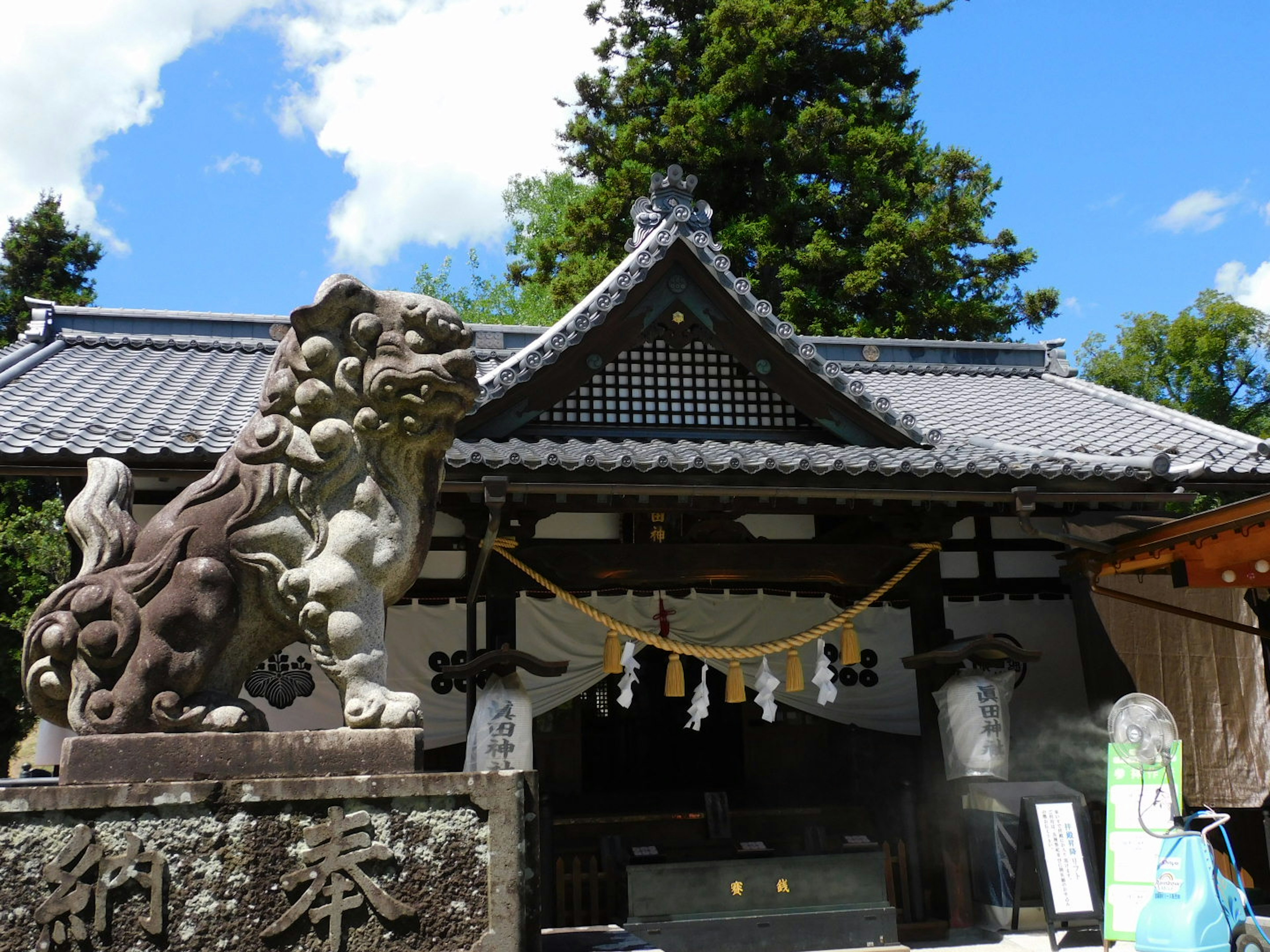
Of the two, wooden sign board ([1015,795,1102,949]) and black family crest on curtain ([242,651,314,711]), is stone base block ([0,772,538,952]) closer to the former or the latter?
black family crest on curtain ([242,651,314,711])

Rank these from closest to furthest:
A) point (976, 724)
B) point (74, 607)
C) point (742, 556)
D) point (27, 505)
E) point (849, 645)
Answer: point (74, 607)
point (976, 724)
point (742, 556)
point (849, 645)
point (27, 505)

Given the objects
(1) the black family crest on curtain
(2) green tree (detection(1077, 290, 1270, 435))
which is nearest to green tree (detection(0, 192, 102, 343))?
(1) the black family crest on curtain

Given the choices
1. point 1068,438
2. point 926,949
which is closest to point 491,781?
point 926,949

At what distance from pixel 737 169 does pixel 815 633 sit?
15.0 m

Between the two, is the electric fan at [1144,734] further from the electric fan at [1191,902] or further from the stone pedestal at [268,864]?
the stone pedestal at [268,864]

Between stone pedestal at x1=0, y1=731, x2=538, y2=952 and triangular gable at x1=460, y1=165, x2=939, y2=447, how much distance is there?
5016 mm

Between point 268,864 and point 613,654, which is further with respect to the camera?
point 613,654

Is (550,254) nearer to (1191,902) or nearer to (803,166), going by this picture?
(803,166)

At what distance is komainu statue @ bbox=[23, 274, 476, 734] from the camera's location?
11.2 ft

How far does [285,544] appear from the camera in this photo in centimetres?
358

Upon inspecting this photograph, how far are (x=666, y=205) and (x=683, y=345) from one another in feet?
4.06

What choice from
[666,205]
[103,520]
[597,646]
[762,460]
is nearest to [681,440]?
[762,460]

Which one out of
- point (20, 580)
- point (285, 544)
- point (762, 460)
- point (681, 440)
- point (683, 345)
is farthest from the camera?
point (20, 580)

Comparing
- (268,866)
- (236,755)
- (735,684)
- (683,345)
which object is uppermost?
(683,345)
